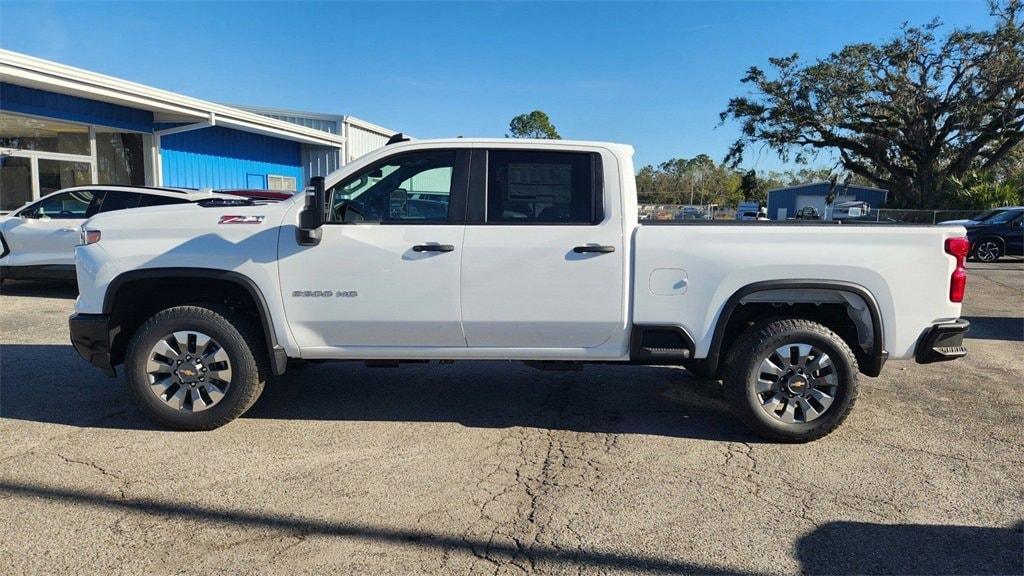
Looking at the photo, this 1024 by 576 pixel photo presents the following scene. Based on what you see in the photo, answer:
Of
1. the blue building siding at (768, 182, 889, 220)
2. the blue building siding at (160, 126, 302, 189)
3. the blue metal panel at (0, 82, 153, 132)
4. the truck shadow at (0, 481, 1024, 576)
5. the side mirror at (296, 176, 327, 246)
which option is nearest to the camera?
the truck shadow at (0, 481, 1024, 576)

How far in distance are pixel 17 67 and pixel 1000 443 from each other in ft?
45.4

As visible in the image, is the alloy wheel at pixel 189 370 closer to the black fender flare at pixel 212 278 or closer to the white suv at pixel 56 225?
the black fender flare at pixel 212 278

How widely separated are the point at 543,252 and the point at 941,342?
2664 mm

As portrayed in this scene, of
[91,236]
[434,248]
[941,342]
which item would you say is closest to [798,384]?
[941,342]

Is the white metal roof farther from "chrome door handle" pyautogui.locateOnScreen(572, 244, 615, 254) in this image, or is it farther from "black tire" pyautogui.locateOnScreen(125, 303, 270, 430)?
"chrome door handle" pyautogui.locateOnScreen(572, 244, 615, 254)

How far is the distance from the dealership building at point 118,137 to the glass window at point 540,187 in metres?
10.4

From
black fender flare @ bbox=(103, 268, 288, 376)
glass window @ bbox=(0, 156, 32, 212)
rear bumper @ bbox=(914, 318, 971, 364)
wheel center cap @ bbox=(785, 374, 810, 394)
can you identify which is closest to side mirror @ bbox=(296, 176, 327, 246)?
black fender flare @ bbox=(103, 268, 288, 376)

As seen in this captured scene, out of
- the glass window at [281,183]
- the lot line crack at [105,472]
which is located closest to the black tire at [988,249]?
the glass window at [281,183]

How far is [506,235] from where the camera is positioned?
4.51 metres

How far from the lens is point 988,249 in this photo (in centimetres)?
1805

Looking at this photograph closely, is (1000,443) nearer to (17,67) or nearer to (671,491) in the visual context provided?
(671,491)

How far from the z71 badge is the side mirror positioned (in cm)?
33

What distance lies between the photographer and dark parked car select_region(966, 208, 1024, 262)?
58.2 feet

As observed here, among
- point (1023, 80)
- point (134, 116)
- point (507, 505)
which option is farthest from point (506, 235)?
point (1023, 80)
